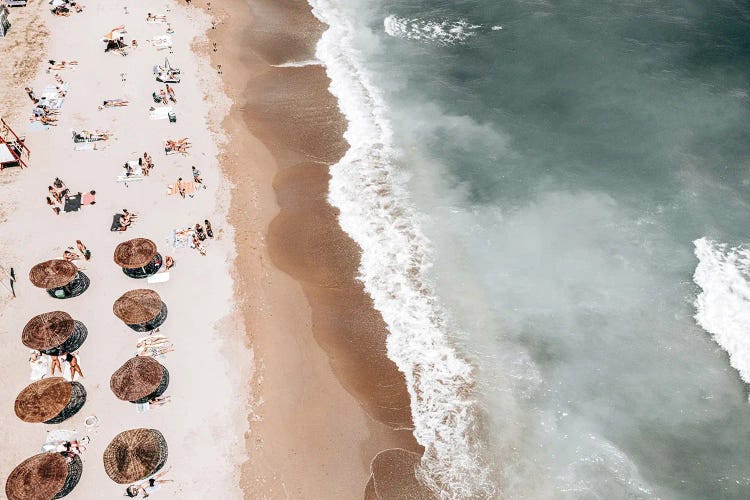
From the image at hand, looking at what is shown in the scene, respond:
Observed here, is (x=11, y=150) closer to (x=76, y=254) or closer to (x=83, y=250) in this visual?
(x=76, y=254)

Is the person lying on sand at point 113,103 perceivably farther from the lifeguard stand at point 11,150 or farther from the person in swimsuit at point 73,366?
the person in swimsuit at point 73,366

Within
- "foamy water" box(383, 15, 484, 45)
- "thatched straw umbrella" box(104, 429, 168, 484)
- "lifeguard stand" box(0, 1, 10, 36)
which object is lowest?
"thatched straw umbrella" box(104, 429, 168, 484)

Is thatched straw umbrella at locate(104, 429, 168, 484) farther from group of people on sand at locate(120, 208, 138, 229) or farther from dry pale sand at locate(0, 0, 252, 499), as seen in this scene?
group of people on sand at locate(120, 208, 138, 229)

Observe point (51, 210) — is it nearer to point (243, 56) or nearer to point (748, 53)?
point (243, 56)

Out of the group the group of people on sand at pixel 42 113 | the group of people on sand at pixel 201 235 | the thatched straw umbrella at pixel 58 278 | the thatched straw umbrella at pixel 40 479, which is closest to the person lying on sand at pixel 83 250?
the thatched straw umbrella at pixel 58 278

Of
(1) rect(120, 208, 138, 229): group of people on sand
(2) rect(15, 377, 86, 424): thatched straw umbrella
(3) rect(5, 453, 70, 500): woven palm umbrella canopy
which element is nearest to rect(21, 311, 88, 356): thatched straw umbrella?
→ (2) rect(15, 377, 86, 424): thatched straw umbrella

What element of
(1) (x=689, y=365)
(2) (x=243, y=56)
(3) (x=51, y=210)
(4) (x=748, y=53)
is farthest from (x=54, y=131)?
(4) (x=748, y=53)
